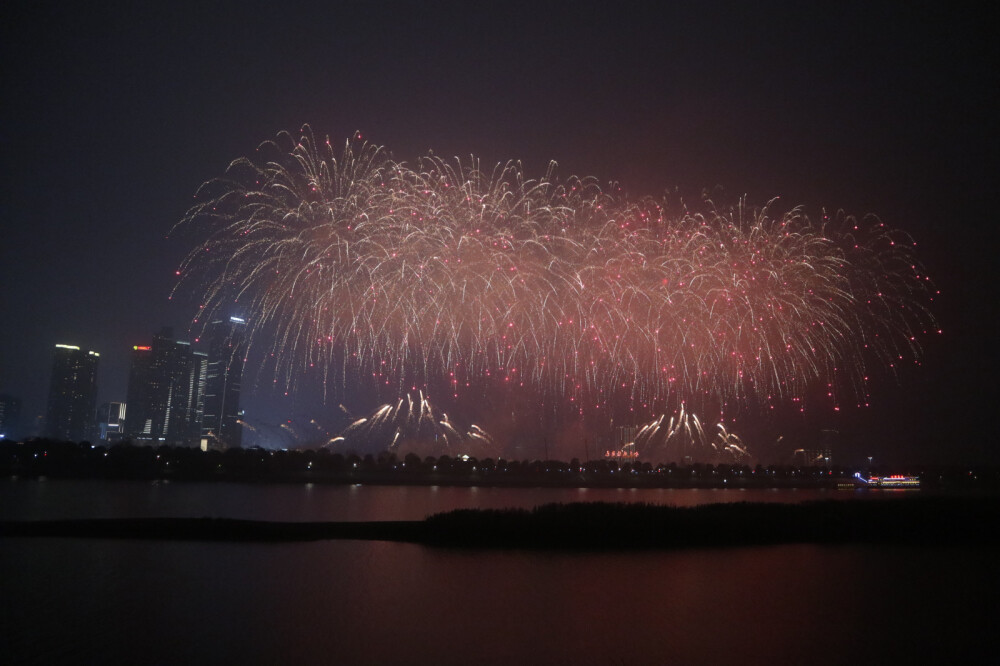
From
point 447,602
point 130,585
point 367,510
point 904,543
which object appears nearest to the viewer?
point 447,602

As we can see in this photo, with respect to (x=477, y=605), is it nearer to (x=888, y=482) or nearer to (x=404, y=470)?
(x=404, y=470)

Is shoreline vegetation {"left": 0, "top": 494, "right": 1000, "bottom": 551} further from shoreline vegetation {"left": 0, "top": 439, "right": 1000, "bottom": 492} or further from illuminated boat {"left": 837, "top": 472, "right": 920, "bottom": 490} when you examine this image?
illuminated boat {"left": 837, "top": 472, "right": 920, "bottom": 490}

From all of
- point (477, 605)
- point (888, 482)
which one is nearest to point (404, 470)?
point (888, 482)

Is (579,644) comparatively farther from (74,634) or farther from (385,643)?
(74,634)

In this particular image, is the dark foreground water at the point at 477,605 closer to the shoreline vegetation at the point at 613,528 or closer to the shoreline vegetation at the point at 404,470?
the shoreline vegetation at the point at 613,528

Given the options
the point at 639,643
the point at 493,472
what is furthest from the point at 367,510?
the point at 493,472

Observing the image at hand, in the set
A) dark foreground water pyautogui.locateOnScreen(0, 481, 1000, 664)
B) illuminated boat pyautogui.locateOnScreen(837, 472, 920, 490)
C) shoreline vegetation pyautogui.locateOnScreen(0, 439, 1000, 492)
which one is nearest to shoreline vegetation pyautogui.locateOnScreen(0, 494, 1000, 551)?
dark foreground water pyautogui.locateOnScreen(0, 481, 1000, 664)
